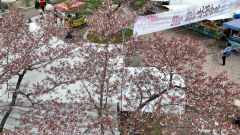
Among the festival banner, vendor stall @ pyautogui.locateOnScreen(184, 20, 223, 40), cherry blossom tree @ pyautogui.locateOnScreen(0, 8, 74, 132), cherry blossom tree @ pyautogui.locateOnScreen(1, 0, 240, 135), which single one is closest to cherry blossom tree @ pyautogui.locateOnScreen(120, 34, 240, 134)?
cherry blossom tree @ pyautogui.locateOnScreen(1, 0, 240, 135)

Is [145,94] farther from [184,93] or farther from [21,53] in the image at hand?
[21,53]

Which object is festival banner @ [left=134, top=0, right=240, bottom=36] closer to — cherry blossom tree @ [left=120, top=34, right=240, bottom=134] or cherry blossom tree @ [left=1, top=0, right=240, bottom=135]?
cherry blossom tree @ [left=1, top=0, right=240, bottom=135]

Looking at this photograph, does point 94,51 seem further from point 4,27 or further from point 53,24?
point 4,27

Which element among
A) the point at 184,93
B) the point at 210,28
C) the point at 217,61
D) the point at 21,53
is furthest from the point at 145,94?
the point at 210,28

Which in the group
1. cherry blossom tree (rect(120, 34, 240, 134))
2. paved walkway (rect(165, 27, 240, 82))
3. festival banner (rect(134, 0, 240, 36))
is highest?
festival banner (rect(134, 0, 240, 36))

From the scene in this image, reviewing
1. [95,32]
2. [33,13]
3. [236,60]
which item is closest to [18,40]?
[95,32]

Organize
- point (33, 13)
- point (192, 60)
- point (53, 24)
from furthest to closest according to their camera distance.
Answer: point (33, 13) < point (53, 24) < point (192, 60)

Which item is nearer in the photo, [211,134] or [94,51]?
[211,134]

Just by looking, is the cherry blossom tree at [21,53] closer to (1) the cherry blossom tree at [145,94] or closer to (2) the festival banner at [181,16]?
(1) the cherry blossom tree at [145,94]
